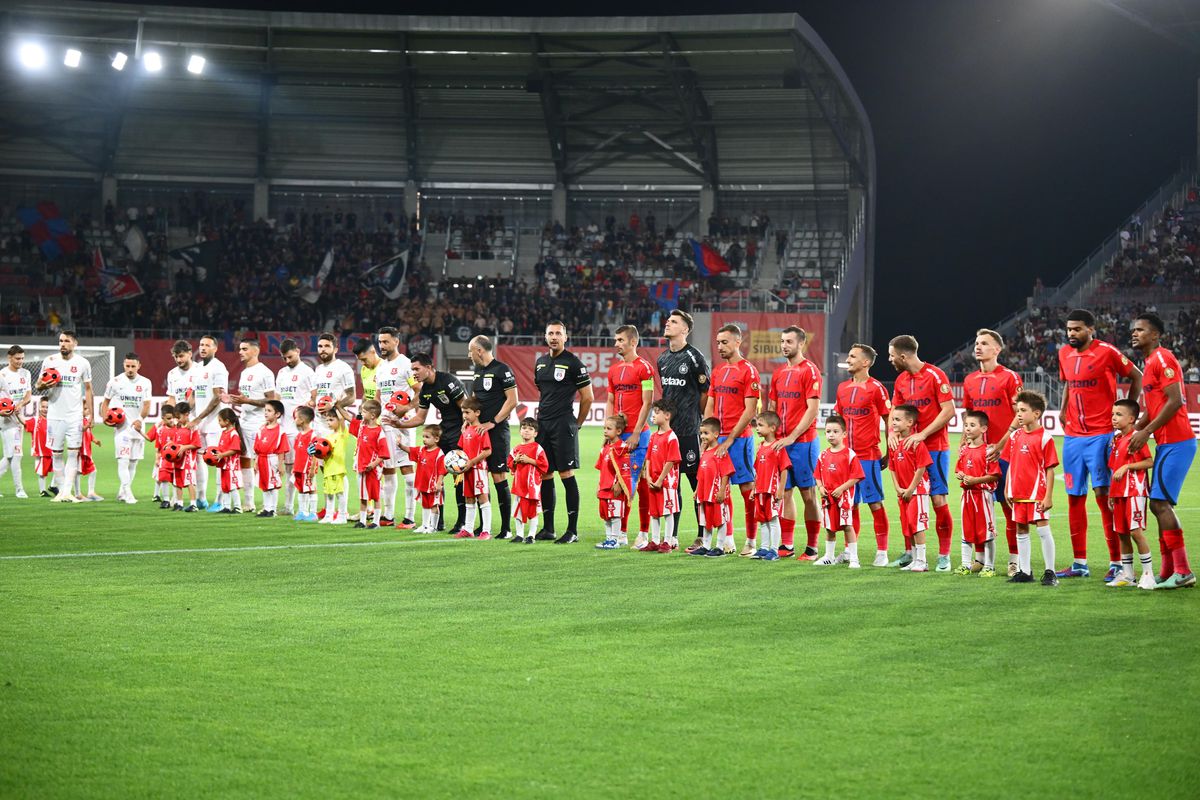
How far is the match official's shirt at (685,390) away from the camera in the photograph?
44.1 ft

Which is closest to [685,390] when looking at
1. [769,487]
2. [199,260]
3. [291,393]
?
[769,487]

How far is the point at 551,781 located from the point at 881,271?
46.5m

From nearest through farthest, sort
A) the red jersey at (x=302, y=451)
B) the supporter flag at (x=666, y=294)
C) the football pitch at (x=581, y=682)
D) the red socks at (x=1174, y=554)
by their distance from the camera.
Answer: the football pitch at (x=581, y=682) → the red socks at (x=1174, y=554) → the red jersey at (x=302, y=451) → the supporter flag at (x=666, y=294)

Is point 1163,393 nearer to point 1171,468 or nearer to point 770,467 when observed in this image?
point 1171,468

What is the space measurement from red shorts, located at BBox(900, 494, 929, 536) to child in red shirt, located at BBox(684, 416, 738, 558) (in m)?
1.98

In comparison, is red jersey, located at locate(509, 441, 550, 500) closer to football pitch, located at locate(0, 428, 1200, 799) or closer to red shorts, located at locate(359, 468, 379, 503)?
football pitch, located at locate(0, 428, 1200, 799)

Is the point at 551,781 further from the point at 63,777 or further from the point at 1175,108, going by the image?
the point at 1175,108

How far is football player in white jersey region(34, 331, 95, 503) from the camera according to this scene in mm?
18359

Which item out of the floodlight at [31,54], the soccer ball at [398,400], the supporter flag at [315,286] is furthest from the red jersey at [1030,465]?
the supporter flag at [315,286]

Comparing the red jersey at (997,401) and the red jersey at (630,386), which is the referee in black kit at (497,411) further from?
the red jersey at (997,401)

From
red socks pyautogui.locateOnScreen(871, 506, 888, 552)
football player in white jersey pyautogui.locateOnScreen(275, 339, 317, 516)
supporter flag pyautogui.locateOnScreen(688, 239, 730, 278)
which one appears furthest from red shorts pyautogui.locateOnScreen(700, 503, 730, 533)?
supporter flag pyautogui.locateOnScreen(688, 239, 730, 278)

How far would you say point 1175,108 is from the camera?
155 feet

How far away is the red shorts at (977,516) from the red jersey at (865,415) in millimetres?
1144

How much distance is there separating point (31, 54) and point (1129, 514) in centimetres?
3951
